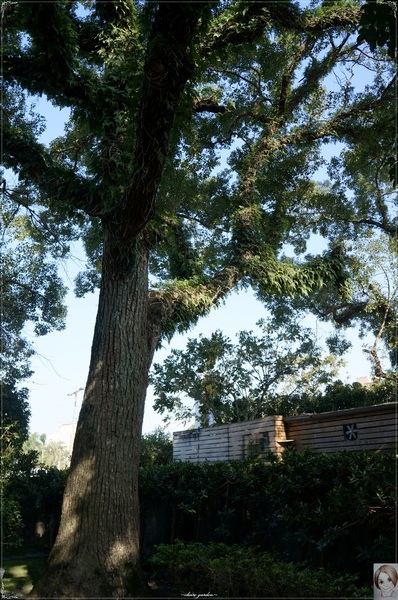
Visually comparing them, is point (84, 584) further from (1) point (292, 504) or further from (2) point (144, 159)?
(2) point (144, 159)

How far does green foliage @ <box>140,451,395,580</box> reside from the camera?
19.0 feet

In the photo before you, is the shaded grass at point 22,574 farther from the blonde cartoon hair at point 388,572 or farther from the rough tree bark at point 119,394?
the blonde cartoon hair at point 388,572

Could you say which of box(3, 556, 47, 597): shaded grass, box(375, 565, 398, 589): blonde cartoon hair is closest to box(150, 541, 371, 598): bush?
box(375, 565, 398, 589): blonde cartoon hair

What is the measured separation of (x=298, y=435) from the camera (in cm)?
963

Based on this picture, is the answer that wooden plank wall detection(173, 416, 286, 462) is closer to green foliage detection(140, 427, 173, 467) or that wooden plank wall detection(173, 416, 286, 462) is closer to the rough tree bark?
green foliage detection(140, 427, 173, 467)

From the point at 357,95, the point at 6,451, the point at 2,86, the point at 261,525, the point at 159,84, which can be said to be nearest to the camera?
the point at 159,84

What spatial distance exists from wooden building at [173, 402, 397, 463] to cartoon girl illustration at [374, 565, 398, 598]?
191 cm

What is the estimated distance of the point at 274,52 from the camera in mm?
10898

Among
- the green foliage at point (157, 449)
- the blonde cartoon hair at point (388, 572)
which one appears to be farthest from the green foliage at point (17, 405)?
the blonde cartoon hair at point (388, 572)

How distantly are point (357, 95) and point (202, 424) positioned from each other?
824cm

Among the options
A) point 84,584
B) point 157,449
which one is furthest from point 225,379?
point 84,584

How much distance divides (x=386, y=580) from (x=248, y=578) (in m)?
1.30

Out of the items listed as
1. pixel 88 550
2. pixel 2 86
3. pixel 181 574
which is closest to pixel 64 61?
pixel 2 86

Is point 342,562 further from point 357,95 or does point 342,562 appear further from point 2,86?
point 357,95
